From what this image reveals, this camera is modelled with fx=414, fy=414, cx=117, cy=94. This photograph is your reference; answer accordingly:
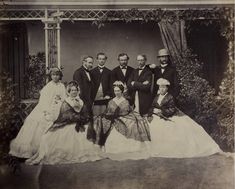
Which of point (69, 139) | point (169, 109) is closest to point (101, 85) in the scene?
point (69, 139)

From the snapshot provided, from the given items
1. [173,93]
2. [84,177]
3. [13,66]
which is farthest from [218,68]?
[13,66]

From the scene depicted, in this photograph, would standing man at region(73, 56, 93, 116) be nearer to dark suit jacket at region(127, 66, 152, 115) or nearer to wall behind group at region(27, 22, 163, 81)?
wall behind group at region(27, 22, 163, 81)

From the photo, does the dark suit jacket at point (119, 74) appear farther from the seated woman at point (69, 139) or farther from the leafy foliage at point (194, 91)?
the leafy foliage at point (194, 91)

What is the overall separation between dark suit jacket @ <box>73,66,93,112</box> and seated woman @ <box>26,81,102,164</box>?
0.13 feet

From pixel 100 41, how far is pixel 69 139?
100cm

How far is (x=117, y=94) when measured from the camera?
4062mm

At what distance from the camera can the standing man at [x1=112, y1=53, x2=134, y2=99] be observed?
4.07 m

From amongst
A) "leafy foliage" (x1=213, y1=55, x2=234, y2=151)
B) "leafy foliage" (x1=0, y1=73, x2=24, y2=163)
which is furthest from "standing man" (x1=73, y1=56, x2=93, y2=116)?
"leafy foliage" (x1=213, y1=55, x2=234, y2=151)

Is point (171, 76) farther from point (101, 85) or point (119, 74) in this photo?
point (101, 85)

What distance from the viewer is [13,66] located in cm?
396

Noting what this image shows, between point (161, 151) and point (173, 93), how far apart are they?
23.0 inches

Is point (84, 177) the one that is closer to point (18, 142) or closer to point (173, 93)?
point (18, 142)

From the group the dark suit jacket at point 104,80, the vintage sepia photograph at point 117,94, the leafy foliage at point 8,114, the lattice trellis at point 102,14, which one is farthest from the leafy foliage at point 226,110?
the leafy foliage at point 8,114

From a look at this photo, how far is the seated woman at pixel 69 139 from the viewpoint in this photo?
395 centimetres
